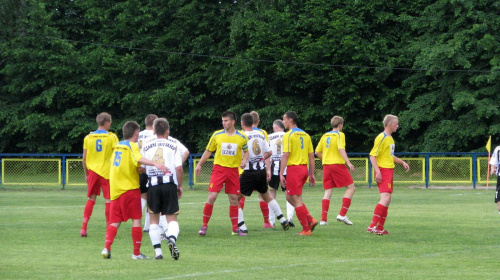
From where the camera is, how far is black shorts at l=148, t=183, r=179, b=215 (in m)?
10.5

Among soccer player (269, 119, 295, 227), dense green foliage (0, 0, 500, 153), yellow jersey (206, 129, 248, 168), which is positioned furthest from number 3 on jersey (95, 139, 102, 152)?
dense green foliage (0, 0, 500, 153)

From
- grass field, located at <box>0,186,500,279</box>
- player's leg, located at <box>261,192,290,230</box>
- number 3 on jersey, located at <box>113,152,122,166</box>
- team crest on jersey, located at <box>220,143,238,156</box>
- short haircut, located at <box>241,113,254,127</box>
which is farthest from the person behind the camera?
player's leg, located at <box>261,192,290,230</box>

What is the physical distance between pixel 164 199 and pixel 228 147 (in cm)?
276

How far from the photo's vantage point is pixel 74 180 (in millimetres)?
31594

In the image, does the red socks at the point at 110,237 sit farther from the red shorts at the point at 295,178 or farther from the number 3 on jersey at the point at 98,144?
Result: the red shorts at the point at 295,178

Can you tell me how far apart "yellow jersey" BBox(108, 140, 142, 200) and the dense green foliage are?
2950cm

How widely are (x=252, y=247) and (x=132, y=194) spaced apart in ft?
7.54

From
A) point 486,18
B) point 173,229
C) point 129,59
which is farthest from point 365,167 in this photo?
point 173,229

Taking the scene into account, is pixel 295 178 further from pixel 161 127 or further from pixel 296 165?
pixel 161 127

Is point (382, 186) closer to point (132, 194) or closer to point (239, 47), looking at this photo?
point (132, 194)

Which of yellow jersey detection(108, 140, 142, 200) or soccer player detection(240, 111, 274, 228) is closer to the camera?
yellow jersey detection(108, 140, 142, 200)

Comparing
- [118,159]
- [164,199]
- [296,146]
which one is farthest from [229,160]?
[118,159]

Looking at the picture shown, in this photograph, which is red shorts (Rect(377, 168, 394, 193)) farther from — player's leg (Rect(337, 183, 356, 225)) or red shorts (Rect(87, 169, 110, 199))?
red shorts (Rect(87, 169, 110, 199))

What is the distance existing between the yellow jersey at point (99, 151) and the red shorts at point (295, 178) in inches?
117
